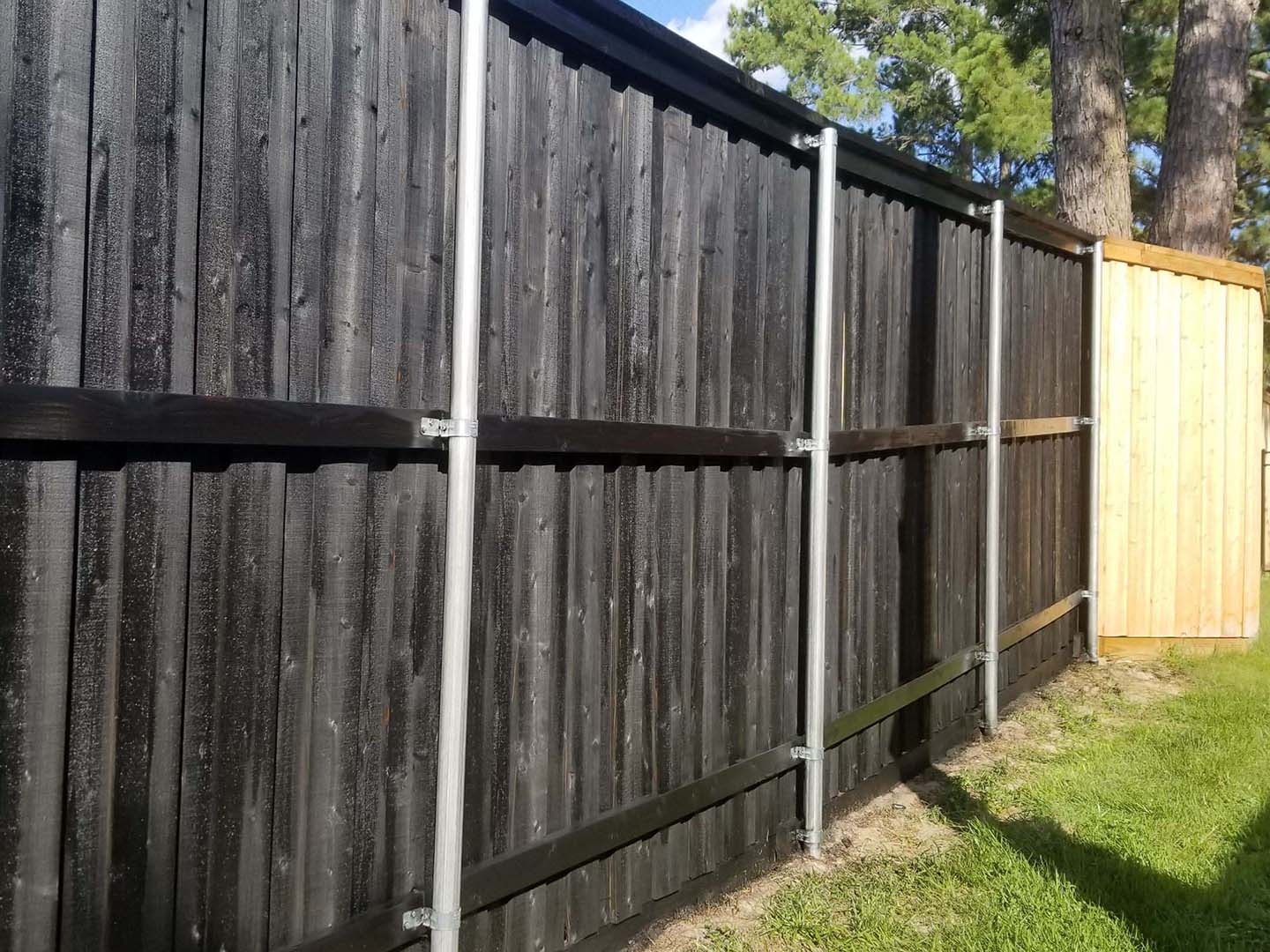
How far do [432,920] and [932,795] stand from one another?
270cm

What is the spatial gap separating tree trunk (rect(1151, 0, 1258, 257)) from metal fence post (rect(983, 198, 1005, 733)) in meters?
3.97

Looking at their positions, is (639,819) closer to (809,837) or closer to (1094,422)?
(809,837)

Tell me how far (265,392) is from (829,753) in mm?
2658

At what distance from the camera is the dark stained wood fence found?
1.81m

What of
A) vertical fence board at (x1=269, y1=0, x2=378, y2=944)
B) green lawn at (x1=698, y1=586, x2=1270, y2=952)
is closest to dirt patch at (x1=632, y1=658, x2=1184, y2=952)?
green lawn at (x1=698, y1=586, x2=1270, y2=952)

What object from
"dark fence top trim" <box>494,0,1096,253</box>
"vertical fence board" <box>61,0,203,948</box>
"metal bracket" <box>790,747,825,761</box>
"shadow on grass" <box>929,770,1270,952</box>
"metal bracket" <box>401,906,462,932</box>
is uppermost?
"dark fence top trim" <box>494,0,1096,253</box>

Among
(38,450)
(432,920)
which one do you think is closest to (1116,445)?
(432,920)

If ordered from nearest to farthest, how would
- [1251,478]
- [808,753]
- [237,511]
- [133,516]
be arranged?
[133,516] → [237,511] → [808,753] → [1251,478]

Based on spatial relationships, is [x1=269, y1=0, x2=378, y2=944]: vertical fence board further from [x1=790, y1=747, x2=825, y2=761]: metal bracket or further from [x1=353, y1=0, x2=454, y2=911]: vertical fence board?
[x1=790, y1=747, x2=825, y2=761]: metal bracket

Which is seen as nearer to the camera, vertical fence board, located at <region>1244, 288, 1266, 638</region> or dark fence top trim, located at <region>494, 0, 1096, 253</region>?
dark fence top trim, located at <region>494, 0, 1096, 253</region>

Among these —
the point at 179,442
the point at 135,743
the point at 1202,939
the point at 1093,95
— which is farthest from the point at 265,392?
the point at 1093,95

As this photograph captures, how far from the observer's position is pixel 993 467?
5.46 metres

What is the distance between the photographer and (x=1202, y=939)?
125 inches

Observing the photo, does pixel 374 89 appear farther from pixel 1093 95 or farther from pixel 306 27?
pixel 1093 95
